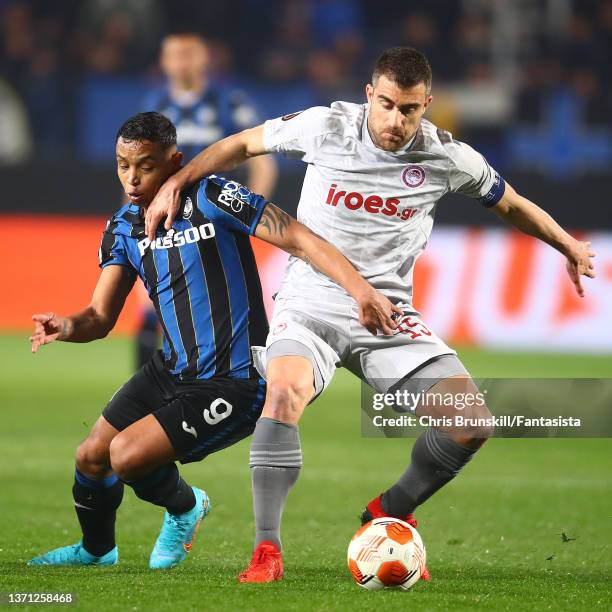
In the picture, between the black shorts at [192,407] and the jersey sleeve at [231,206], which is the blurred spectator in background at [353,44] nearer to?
the jersey sleeve at [231,206]

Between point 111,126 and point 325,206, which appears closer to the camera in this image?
point 325,206

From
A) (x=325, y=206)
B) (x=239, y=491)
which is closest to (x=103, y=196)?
(x=239, y=491)

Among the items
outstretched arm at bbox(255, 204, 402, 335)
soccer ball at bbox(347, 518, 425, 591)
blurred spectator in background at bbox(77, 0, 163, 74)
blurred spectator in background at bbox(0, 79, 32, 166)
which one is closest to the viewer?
soccer ball at bbox(347, 518, 425, 591)

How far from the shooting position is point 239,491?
276 inches

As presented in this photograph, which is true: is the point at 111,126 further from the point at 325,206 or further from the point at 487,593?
the point at 487,593

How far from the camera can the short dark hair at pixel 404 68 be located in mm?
4719

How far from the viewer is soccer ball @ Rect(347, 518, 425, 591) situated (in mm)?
4336

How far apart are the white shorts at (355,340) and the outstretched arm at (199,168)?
23.4 inches

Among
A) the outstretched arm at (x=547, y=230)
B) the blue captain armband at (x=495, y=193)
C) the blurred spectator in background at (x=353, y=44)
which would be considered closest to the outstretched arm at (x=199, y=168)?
the blue captain armband at (x=495, y=193)

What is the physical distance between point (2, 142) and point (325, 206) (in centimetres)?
1100

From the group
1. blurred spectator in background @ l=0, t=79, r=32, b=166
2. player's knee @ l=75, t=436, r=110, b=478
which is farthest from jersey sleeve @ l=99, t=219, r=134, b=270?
blurred spectator in background @ l=0, t=79, r=32, b=166

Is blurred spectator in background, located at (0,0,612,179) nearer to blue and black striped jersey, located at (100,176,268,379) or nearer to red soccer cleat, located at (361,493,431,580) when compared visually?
blue and black striped jersey, located at (100,176,268,379)

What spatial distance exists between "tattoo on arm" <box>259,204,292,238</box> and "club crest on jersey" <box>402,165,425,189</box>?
53 cm

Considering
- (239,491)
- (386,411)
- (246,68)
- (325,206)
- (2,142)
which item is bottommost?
(239,491)
